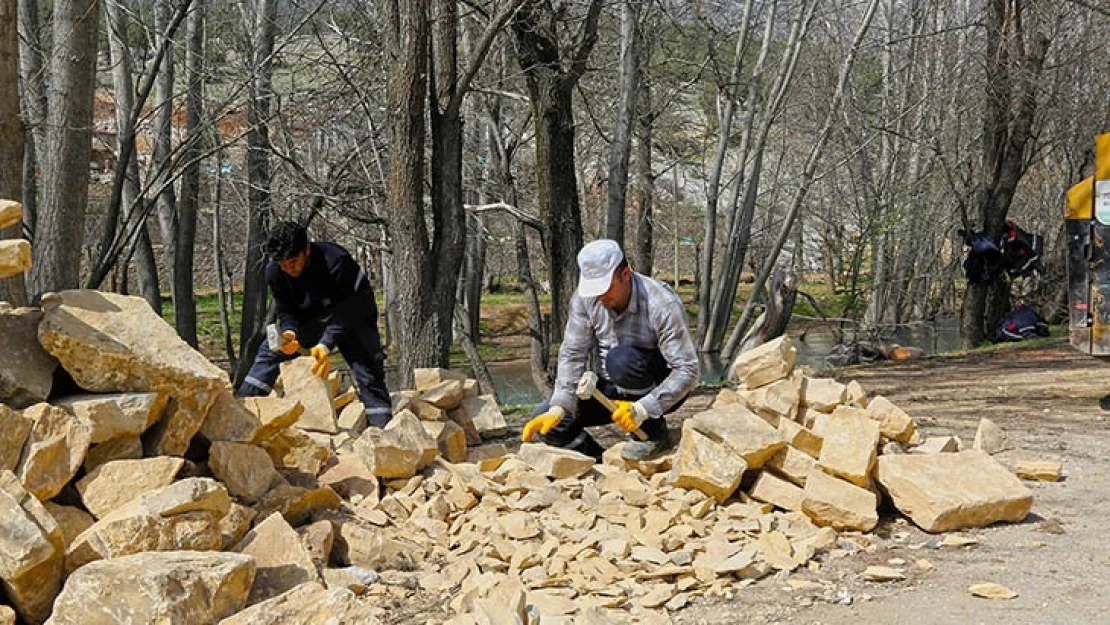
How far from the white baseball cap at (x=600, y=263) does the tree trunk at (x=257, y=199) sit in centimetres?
654

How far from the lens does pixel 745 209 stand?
13945mm

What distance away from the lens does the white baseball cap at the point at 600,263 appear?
4594mm

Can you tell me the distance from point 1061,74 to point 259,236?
11494mm

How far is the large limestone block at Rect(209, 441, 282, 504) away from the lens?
3951 mm

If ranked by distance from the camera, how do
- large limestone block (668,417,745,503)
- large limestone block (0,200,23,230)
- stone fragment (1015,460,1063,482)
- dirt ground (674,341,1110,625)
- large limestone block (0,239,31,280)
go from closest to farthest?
dirt ground (674,341,1110,625) → large limestone block (0,239,31,280) → large limestone block (0,200,23,230) → large limestone block (668,417,745,503) → stone fragment (1015,460,1063,482)

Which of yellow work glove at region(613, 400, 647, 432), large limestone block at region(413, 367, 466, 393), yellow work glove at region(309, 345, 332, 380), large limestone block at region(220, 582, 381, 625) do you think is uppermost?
yellow work glove at region(309, 345, 332, 380)

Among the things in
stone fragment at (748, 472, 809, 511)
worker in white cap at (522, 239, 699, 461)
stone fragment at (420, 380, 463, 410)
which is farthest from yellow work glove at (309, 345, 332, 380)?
stone fragment at (748, 472, 809, 511)

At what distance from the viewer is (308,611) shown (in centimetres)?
296

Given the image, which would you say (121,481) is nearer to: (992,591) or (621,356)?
(621,356)

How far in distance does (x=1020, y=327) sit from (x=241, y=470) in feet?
44.1

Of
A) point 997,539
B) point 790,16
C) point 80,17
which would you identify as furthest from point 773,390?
point 790,16

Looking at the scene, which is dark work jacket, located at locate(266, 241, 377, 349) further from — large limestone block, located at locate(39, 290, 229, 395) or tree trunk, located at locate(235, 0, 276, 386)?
tree trunk, located at locate(235, 0, 276, 386)

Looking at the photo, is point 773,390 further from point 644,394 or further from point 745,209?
point 745,209

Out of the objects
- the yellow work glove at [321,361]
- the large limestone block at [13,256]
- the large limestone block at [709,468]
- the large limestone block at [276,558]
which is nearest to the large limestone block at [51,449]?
the large limestone block at [13,256]
